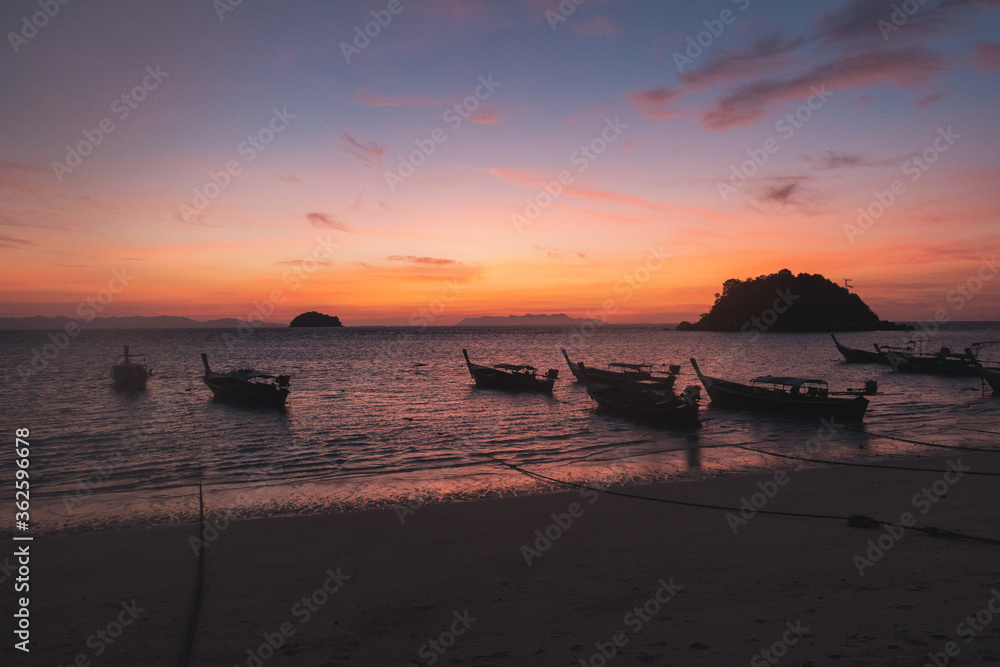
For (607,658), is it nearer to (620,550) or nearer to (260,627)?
(620,550)

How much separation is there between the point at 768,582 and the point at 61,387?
57.0 metres

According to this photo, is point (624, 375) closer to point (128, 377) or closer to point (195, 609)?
point (195, 609)

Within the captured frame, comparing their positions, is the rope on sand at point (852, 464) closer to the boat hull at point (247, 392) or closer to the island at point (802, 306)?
the boat hull at point (247, 392)

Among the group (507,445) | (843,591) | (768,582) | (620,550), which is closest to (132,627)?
(620,550)

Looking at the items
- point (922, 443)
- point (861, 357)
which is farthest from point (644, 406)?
point (861, 357)

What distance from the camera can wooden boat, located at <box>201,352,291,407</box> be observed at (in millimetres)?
35188

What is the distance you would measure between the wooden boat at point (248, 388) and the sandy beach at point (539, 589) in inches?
965

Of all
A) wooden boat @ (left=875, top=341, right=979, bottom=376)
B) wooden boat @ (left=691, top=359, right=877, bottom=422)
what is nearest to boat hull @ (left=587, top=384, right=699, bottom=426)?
wooden boat @ (left=691, top=359, right=877, bottom=422)

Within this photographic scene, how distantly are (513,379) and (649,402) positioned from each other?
17223 millimetres

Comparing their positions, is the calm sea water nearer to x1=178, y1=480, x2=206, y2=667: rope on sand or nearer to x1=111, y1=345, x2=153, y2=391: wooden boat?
x1=111, y1=345, x2=153, y2=391: wooden boat

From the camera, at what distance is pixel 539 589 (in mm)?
8117

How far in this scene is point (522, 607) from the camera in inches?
296

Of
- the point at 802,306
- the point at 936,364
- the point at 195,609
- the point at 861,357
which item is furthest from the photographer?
the point at 802,306

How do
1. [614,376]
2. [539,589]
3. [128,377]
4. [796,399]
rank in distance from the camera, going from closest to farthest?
[539,589]
[796,399]
[614,376]
[128,377]
